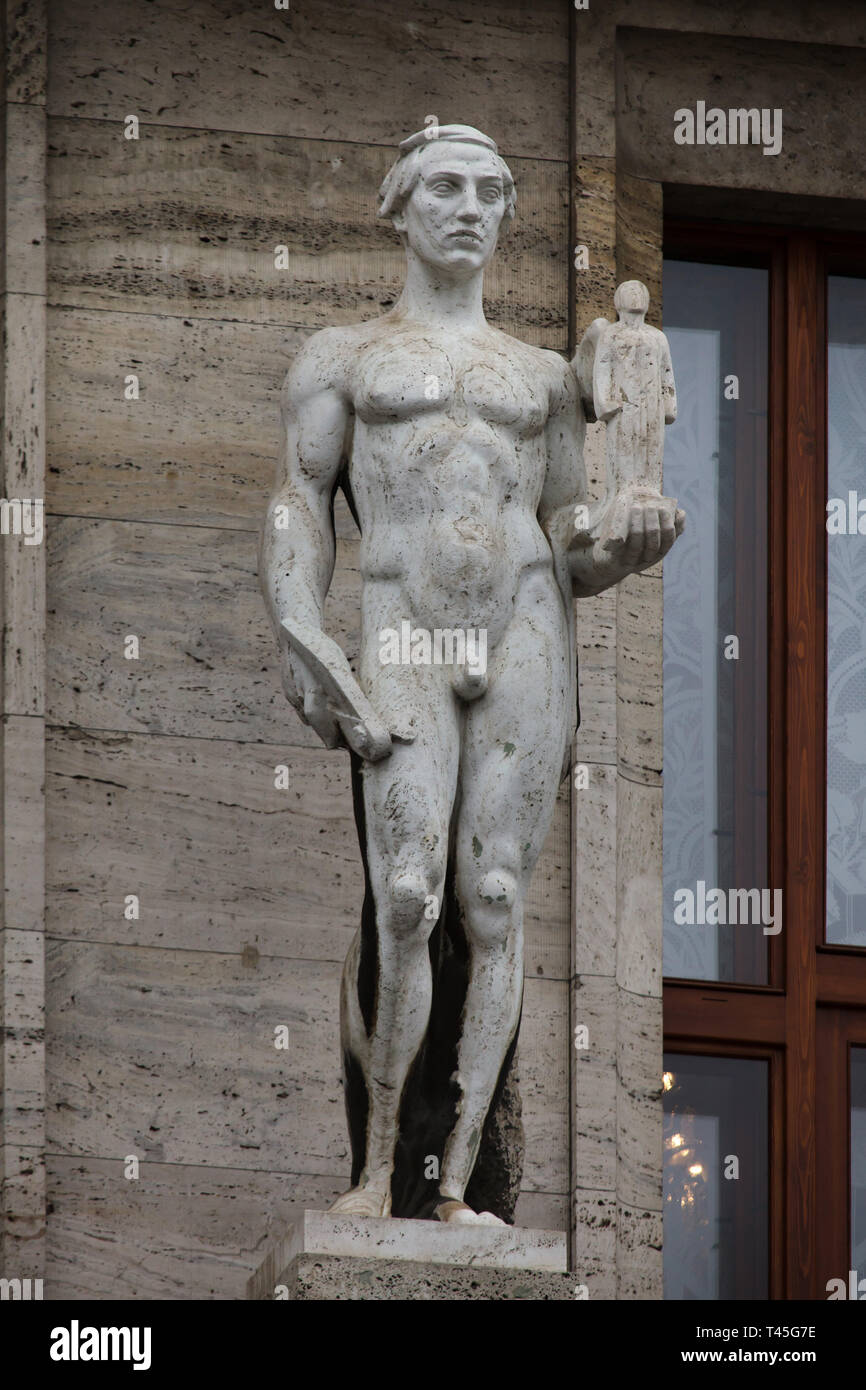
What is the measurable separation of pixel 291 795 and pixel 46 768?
902 mm

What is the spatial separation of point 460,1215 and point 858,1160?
3.61 m

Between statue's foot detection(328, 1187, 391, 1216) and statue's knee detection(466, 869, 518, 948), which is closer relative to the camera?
statue's foot detection(328, 1187, 391, 1216)

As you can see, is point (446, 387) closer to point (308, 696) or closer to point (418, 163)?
point (418, 163)

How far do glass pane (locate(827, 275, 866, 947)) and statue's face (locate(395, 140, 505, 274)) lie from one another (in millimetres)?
3487

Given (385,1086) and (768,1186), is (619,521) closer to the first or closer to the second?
(385,1086)

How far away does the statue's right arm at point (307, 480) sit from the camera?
428 inches

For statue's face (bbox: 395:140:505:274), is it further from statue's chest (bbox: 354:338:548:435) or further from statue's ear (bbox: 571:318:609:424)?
statue's ear (bbox: 571:318:609:424)

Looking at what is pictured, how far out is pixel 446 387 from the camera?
10898 mm

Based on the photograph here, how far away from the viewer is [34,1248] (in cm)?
1245

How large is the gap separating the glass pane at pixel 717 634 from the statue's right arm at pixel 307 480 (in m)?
3.22

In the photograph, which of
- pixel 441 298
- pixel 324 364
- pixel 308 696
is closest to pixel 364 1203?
pixel 308 696

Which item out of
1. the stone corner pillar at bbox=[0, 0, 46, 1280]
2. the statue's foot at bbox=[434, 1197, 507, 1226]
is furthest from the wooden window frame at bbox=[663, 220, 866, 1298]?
the statue's foot at bbox=[434, 1197, 507, 1226]

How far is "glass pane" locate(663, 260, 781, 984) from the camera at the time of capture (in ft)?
45.3

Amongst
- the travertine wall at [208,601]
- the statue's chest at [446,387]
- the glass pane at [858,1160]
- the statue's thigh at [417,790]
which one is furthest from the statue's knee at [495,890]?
the glass pane at [858,1160]
